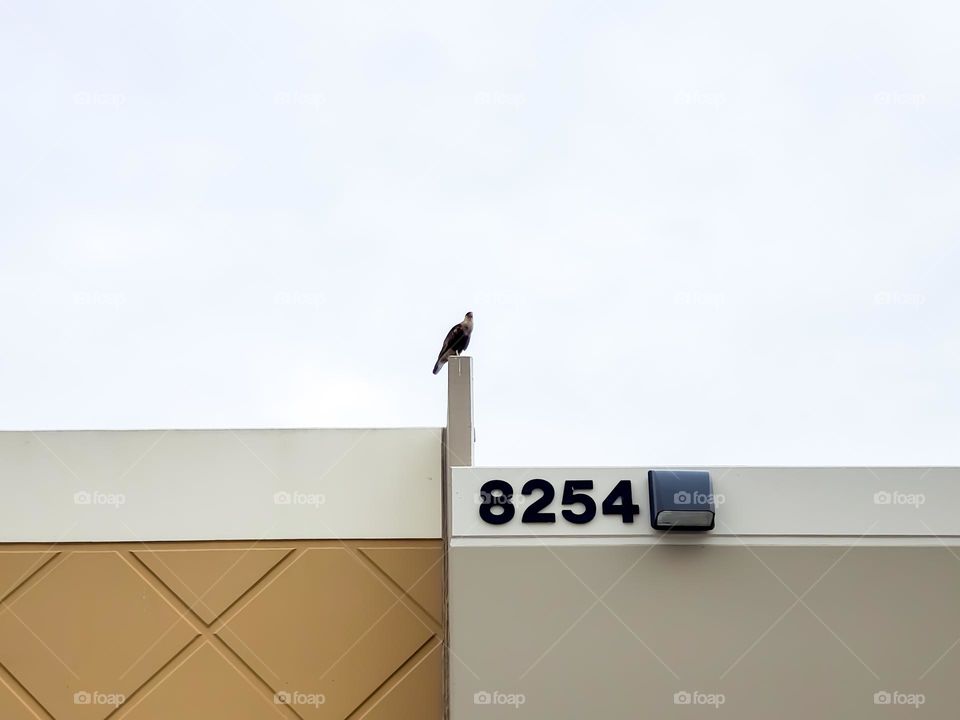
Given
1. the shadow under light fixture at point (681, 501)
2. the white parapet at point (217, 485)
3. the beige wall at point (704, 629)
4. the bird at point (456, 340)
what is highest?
the bird at point (456, 340)

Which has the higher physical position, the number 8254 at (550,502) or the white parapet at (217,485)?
the white parapet at (217,485)

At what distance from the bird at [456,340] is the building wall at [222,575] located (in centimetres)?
58

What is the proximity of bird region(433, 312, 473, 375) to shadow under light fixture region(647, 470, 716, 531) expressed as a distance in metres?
1.60

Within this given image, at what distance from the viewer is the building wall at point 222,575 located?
600 cm

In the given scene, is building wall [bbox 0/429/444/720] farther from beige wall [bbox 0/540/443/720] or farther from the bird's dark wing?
the bird's dark wing

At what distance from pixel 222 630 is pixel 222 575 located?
1.09ft

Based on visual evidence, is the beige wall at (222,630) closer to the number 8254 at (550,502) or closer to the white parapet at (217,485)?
the white parapet at (217,485)

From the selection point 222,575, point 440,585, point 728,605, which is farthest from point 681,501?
point 222,575

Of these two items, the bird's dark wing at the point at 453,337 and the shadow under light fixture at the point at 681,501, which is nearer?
the shadow under light fixture at the point at 681,501

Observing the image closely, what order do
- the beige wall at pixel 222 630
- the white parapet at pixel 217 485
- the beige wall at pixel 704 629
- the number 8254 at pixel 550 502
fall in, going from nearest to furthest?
the beige wall at pixel 704 629
the number 8254 at pixel 550 502
the beige wall at pixel 222 630
the white parapet at pixel 217 485

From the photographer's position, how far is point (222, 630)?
6.14 metres

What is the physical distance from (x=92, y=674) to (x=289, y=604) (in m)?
1.24

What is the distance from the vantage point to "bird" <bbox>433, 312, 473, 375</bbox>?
6.23 metres

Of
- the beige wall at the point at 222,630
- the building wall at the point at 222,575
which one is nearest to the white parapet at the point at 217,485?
the building wall at the point at 222,575
